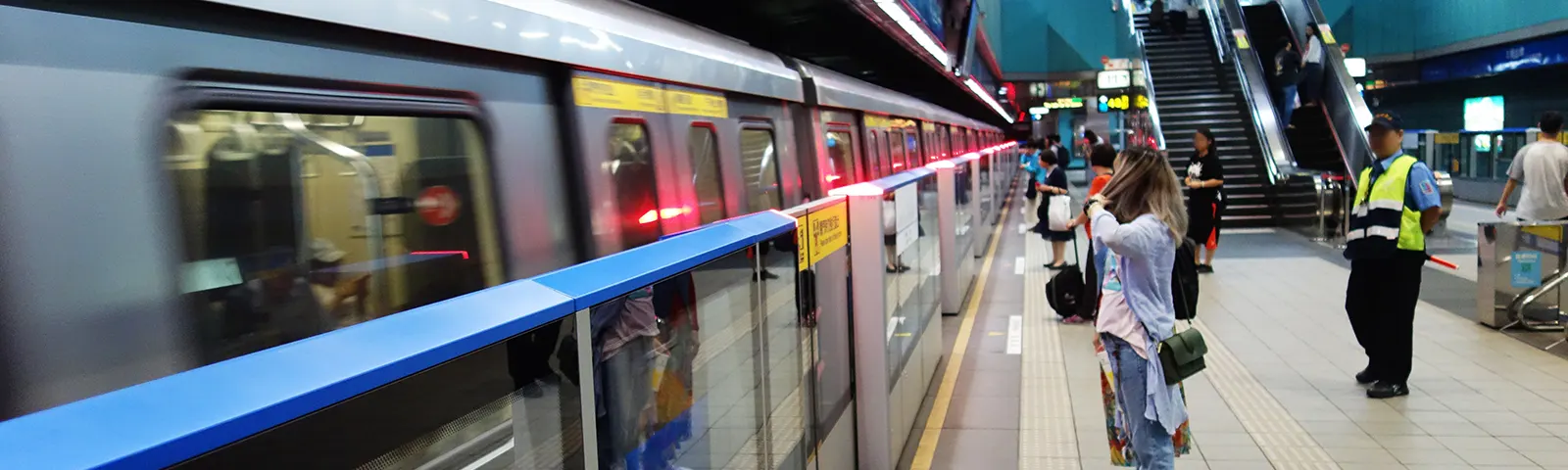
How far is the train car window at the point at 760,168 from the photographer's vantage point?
5.77 meters

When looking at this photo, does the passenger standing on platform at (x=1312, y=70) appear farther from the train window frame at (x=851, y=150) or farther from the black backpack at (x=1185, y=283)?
the black backpack at (x=1185, y=283)

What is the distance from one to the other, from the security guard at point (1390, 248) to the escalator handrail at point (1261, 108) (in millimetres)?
9789

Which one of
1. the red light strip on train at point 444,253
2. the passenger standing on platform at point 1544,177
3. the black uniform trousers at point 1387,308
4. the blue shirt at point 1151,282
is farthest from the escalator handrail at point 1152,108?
the red light strip on train at point 444,253

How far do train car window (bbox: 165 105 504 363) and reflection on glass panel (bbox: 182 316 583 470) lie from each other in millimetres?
1041

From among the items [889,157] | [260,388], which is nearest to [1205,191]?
[889,157]

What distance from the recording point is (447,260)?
3072mm

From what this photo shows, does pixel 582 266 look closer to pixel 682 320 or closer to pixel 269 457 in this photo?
pixel 682 320

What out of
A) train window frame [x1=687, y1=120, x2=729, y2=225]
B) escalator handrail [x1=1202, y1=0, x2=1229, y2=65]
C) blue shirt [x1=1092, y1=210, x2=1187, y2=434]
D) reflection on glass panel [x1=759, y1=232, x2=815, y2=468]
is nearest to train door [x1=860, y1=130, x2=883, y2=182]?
train window frame [x1=687, y1=120, x2=729, y2=225]

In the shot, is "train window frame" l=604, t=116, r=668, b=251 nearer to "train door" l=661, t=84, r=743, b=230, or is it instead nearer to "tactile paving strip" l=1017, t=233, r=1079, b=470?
"train door" l=661, t=84, r=743, b=230

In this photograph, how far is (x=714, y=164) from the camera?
518 centimetres

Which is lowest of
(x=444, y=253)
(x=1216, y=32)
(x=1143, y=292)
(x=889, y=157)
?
(x=1143, y=292)

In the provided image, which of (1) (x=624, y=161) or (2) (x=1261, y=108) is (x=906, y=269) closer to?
(1) (x=624, y=161)

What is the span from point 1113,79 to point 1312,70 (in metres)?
11.8

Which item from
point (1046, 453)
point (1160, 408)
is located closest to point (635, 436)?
point (1160, 408)
